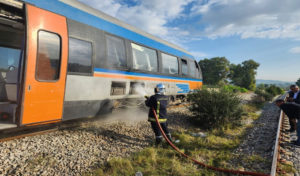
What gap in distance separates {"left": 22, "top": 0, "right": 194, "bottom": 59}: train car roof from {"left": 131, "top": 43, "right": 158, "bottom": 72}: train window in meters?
0.27

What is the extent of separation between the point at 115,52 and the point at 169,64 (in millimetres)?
3666

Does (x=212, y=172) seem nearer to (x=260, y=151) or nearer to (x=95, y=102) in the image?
(x=260, y=151)

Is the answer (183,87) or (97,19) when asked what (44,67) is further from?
(183,87)

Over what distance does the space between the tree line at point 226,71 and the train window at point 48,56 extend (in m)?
47.1

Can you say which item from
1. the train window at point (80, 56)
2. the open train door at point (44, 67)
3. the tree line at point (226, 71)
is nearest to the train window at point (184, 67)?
the train window at point (80, 56)

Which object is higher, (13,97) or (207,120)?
(13,97)

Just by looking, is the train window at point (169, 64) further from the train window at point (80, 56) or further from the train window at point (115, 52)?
the train window at point (80, 56)

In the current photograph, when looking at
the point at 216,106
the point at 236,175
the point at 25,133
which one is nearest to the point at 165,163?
the point at 236,175

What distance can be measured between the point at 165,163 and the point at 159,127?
1.11 metres

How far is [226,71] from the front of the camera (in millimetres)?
49562

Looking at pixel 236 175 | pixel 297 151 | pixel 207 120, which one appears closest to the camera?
pixel 236 175

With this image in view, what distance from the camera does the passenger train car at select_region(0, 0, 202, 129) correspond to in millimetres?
3641

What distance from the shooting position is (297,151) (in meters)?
4.17

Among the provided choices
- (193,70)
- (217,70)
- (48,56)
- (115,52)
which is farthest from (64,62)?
(217,70)
